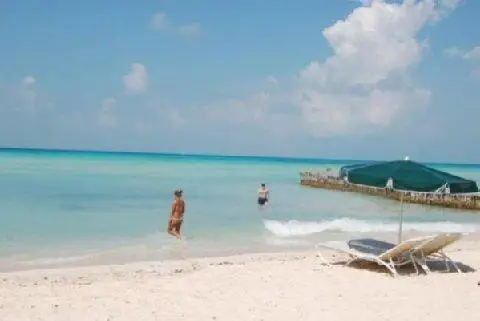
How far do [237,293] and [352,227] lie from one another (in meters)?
11.9

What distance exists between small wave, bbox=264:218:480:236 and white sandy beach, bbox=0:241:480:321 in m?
7.08

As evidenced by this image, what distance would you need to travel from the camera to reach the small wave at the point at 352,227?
57.6 ft

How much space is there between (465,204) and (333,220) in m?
11.0

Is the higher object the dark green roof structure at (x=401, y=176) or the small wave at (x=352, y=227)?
the dark green roof structure at (x=401, y=176)

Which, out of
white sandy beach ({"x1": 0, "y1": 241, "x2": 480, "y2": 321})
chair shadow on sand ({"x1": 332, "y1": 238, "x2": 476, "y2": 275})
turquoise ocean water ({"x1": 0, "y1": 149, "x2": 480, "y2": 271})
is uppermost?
chair shadow on sand ({"x1": 332, "y1": 238, "x2": 476, "y2": 275})

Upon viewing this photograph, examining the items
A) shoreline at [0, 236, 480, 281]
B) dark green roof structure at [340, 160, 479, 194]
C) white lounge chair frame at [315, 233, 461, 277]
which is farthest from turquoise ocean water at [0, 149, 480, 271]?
dark green roof structure at [340, 160, 479, 194]

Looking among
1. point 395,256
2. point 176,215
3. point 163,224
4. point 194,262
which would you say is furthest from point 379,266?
point 163,224

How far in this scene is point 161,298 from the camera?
24.1ft

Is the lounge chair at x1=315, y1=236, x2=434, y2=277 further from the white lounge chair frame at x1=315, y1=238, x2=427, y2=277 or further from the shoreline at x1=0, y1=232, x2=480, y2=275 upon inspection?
the shoreline at x1=0, y1=232, x2=480, y2=275

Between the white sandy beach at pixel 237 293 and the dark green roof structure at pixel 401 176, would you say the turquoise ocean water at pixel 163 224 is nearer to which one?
the white sandy beach at pixel 237 293

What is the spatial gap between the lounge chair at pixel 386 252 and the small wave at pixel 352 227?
6086 millimetres

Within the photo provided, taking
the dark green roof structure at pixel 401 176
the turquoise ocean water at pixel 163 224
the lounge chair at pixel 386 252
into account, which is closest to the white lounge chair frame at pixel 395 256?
the lounge chair at pixel 386 252

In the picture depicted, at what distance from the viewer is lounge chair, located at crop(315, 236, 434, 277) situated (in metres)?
9.23

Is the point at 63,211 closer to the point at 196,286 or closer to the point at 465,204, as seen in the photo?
the point at 196,286
